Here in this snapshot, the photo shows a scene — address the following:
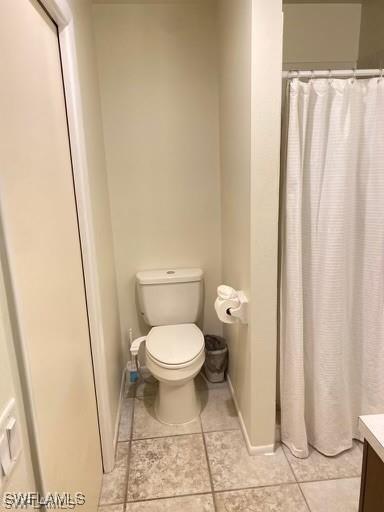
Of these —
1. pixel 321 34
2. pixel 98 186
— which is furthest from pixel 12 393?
pixel 321 34

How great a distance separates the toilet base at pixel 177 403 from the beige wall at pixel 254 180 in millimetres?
295

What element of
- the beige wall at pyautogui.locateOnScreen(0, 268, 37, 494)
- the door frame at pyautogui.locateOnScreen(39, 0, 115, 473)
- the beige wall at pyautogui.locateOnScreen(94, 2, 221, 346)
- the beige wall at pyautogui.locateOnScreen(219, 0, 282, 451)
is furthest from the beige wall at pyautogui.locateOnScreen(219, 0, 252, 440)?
the beige wall at pyautogui.locateOnScreen(0, 268, 37, 494)

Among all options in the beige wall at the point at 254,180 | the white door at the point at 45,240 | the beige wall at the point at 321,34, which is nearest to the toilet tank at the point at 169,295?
the beige wall at the point at 254,180

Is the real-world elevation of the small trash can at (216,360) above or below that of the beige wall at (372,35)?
below

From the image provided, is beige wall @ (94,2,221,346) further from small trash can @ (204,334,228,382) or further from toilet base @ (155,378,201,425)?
toilet base @ (155,378,201,425)

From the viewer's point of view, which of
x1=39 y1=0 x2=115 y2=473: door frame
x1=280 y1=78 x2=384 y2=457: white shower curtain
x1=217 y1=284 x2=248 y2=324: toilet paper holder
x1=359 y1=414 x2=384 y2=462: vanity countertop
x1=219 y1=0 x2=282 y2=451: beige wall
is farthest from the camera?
x1=217 y1=284 x2=248 y2=324: toilet paper holder

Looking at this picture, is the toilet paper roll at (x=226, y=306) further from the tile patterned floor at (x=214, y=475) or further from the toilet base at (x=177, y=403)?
the tile patterned floor at (x=214, y=475)

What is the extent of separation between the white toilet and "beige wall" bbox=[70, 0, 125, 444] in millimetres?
229

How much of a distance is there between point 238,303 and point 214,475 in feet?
2.77

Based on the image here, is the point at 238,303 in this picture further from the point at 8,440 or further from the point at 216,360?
the point at 8,440

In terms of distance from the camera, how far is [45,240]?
1.03m

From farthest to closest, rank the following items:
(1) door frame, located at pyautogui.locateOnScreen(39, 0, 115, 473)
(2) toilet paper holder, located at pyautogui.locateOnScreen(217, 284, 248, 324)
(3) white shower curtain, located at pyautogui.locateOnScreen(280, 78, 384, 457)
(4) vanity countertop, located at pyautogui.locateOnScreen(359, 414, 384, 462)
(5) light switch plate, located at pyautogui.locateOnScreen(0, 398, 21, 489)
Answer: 1. (2) toilet paper holder, located at pyautogui.locateOnScreen(217, 284, 248, 324)
2. (3) white shower curtain, located at pyautogui.locateOnScreen(280, 78, 384, 457)
3. (1) door frame, located at pyautogui.locateOnScreen(39, 0, 115, 473)
4. (4) vanity countertop, located at pyautogui.locateOnScreen(359, 414, 384, 462)
5. (5) light switch plate, located at pyautogui.locateOnScreen(0, 398, 21, 489)

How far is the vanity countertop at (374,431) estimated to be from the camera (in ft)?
2.54

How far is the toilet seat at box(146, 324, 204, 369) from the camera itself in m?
1.92
